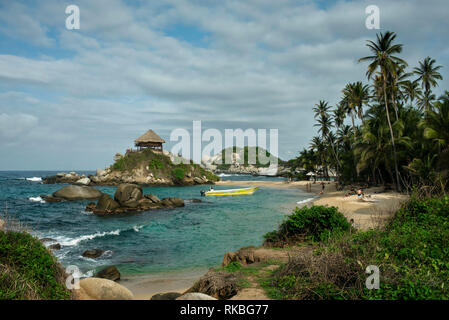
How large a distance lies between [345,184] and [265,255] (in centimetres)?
4295

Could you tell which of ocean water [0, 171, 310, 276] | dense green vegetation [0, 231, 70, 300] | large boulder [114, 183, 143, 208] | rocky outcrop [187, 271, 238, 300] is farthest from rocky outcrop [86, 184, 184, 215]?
rocky outcrop [187, 271, 238, 300]

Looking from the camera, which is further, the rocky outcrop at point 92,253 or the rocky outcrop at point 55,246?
the rocky outcrop at point 55,246

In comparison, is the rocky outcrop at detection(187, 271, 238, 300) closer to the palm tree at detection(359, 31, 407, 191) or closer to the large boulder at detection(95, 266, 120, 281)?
the large boulder at detection(95, 266, 120, 281)

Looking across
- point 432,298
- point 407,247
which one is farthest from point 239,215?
point 432,298

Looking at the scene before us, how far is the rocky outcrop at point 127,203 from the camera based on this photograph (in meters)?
29.3

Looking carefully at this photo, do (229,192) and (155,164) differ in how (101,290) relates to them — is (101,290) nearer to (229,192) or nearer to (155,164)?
(229,192)

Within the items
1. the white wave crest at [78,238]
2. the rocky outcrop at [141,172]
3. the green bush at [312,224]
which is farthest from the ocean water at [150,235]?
the rocky outcrop at [141,172]

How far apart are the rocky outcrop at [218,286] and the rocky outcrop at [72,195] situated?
3728 centimetres

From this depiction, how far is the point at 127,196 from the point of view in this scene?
31.8 m

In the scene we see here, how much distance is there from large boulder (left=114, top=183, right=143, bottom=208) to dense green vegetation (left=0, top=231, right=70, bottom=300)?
25182 millimetres

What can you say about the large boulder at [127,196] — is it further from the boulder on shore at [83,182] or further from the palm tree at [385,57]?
the boulder on shore at [83,182]

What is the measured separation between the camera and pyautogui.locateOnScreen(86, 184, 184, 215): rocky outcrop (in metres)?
29.3

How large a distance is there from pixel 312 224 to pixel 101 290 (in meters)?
8.34
